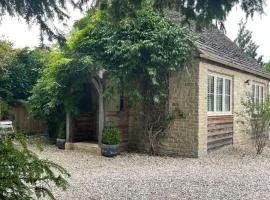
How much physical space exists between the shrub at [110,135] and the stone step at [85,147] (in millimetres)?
553

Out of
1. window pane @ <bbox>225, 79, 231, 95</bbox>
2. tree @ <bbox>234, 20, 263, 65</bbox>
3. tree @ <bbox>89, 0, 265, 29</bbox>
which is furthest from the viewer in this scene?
tree @ <bbox>234, 20, 263, 65</bbox>

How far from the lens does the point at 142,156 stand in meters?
11.7

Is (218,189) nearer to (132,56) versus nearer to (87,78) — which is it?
(132,56)

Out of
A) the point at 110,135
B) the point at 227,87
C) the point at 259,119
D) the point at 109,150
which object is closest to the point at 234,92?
the point at 227,87

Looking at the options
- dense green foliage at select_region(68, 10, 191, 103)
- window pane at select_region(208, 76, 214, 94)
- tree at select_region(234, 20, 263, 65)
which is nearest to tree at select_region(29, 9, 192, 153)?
dense green foliage at select_region(68, 10, 191, 103)

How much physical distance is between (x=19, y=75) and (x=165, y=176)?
1202 centimetres

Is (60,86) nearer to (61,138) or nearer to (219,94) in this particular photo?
(61,138)

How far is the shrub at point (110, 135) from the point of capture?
1149 cm

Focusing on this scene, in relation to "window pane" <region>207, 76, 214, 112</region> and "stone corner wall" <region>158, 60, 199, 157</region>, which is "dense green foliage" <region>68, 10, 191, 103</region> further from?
"window pane" <region>207, 76, 214, 112</region>

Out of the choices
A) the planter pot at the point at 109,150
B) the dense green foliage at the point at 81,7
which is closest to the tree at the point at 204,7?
the dense green foliage at the point at 81,7

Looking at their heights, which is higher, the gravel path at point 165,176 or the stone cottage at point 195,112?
the stone cottage at point 195,112

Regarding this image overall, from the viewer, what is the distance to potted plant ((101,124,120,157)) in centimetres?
1142

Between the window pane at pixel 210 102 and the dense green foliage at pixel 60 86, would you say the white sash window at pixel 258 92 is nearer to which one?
the window pane at pixel 210 102

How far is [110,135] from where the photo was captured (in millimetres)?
11500
